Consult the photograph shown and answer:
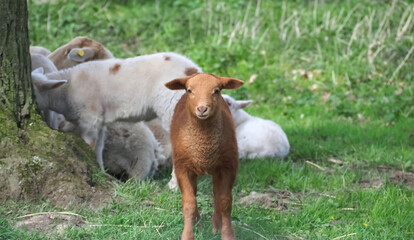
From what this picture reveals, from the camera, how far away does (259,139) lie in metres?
7.70

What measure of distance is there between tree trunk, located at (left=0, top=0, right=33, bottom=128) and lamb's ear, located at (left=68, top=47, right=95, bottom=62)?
2055mm

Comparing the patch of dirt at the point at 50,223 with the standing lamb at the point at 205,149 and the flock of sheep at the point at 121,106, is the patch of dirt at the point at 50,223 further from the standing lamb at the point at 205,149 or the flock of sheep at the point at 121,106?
the flock of sheep at the point at 121,106

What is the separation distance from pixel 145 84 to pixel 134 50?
5.04 metres

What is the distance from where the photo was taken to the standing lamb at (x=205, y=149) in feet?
13.4

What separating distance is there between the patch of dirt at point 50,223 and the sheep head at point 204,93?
129 centimetres

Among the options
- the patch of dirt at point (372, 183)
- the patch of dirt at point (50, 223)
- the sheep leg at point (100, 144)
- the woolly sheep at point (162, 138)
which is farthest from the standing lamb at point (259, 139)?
the patch of dirt at point (50, 223)

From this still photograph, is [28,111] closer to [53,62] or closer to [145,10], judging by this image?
[53,62]

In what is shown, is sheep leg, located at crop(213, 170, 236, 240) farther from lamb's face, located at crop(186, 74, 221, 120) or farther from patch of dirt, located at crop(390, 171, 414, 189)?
patch of dirt, located at crop(390, 171, 414, 189)

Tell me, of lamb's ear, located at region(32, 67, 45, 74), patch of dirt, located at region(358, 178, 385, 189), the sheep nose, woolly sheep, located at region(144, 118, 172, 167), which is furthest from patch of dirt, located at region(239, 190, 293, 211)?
lamb's ear, located at region(32, 67, 45, 74)

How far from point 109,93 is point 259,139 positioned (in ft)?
6.49

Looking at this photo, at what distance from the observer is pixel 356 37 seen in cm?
1145

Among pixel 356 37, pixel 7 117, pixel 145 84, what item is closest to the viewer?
pixel 7 117

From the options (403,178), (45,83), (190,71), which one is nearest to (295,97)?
(403,178)

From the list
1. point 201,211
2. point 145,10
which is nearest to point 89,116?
point 201,211
